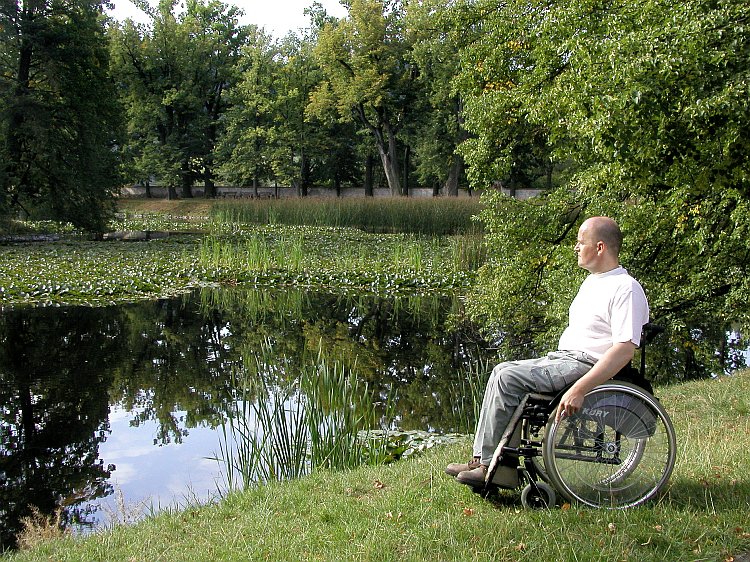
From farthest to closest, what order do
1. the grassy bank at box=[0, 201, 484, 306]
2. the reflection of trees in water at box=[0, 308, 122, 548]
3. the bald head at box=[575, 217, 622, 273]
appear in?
the grassy bank at box=[0, 201, 484, 306], the reflection of trees in water at box=[0, 308, 122, 548], the bald head at box=[575, 217, 622, 273]

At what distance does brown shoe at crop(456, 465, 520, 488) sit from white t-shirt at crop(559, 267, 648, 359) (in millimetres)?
723

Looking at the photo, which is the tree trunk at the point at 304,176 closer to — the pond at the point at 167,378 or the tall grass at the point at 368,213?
the tall grass at the point at 368,213

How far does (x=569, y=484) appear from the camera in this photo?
4098 millimetres

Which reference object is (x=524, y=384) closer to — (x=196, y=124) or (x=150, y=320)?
(x=150, y=320)

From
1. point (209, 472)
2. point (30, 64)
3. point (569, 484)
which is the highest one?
point (30, 64)

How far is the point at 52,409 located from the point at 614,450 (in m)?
7.04

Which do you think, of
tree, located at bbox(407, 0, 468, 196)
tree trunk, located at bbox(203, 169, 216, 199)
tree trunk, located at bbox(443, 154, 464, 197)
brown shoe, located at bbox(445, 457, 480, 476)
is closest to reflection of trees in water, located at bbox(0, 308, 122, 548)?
brown shoe, located at bbox(445, 457, 480, 476)

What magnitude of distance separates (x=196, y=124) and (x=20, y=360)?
140ft

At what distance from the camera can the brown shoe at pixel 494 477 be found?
411 centimetres

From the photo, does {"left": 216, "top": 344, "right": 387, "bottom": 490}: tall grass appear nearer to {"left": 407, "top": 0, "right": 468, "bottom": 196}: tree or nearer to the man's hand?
the man's hand

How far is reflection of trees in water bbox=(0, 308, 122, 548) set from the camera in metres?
7.00

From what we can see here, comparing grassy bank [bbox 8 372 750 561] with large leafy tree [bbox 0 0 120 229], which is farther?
large leafy tree [bbox 0 0 120 229]

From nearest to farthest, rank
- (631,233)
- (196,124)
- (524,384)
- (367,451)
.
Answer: (524,384) < (367,451) < (631,233) < (196,124)

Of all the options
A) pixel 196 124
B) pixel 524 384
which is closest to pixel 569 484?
pixel 524 384
